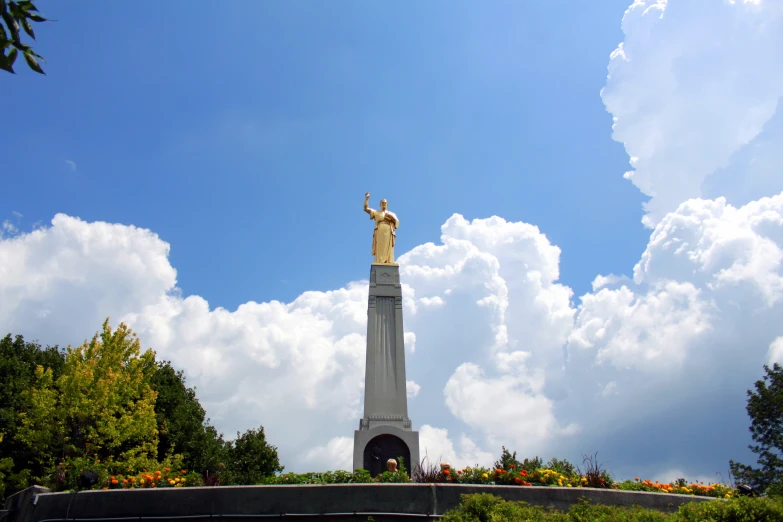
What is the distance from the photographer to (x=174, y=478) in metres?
13.4

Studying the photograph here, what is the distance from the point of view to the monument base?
748 inches

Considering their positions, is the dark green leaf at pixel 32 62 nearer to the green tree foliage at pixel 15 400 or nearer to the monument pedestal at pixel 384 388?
the monument pedestal at pixel 384 388

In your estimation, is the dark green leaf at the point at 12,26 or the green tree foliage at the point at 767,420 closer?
the dark green leaf at the point at 12,26

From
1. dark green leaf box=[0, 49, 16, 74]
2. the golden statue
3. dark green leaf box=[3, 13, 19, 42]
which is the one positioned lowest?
dark green leaf box=[0, 49, 16, 74]

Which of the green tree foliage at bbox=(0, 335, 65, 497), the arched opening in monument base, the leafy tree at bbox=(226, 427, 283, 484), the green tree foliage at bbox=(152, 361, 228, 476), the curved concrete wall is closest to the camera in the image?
the curved concrete wall

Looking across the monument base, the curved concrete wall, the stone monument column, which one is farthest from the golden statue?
the curved concrete wall

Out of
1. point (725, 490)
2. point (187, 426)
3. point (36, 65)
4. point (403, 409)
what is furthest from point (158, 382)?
point (36, 65)

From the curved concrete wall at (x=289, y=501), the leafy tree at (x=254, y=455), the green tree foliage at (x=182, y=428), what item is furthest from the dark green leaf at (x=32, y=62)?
the leafy tree at (x=254, y=455)

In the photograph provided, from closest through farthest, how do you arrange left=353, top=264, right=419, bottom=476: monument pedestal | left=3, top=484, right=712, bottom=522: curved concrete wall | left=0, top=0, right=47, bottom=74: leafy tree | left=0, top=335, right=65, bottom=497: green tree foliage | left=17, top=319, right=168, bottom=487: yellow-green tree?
left=0, top=0, right=47, bottom=74: leafy tree, left=3, top=484, right=712, bottom=522: curved concrete wall, left=353, top=264, right=419, bottom=476: monument pedestal, left=17, top=319, right=168, bottom=487: yellow-green tree, left=0, top=335, right=65, bottom=497: green tree foliage

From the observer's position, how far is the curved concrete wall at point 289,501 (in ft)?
35.0

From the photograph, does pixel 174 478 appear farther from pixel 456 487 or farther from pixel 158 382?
pixel 158 382

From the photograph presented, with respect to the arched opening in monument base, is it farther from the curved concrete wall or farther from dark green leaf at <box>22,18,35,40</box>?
dark green leaf at <box>22,18,35,40</box>

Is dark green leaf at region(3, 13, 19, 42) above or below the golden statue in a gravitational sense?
below

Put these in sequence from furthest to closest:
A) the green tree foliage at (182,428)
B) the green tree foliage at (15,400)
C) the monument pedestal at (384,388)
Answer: the green tree foliage at (182,428)
the green tree foliage at (15,400)
the monument pedestal at (384,388)
